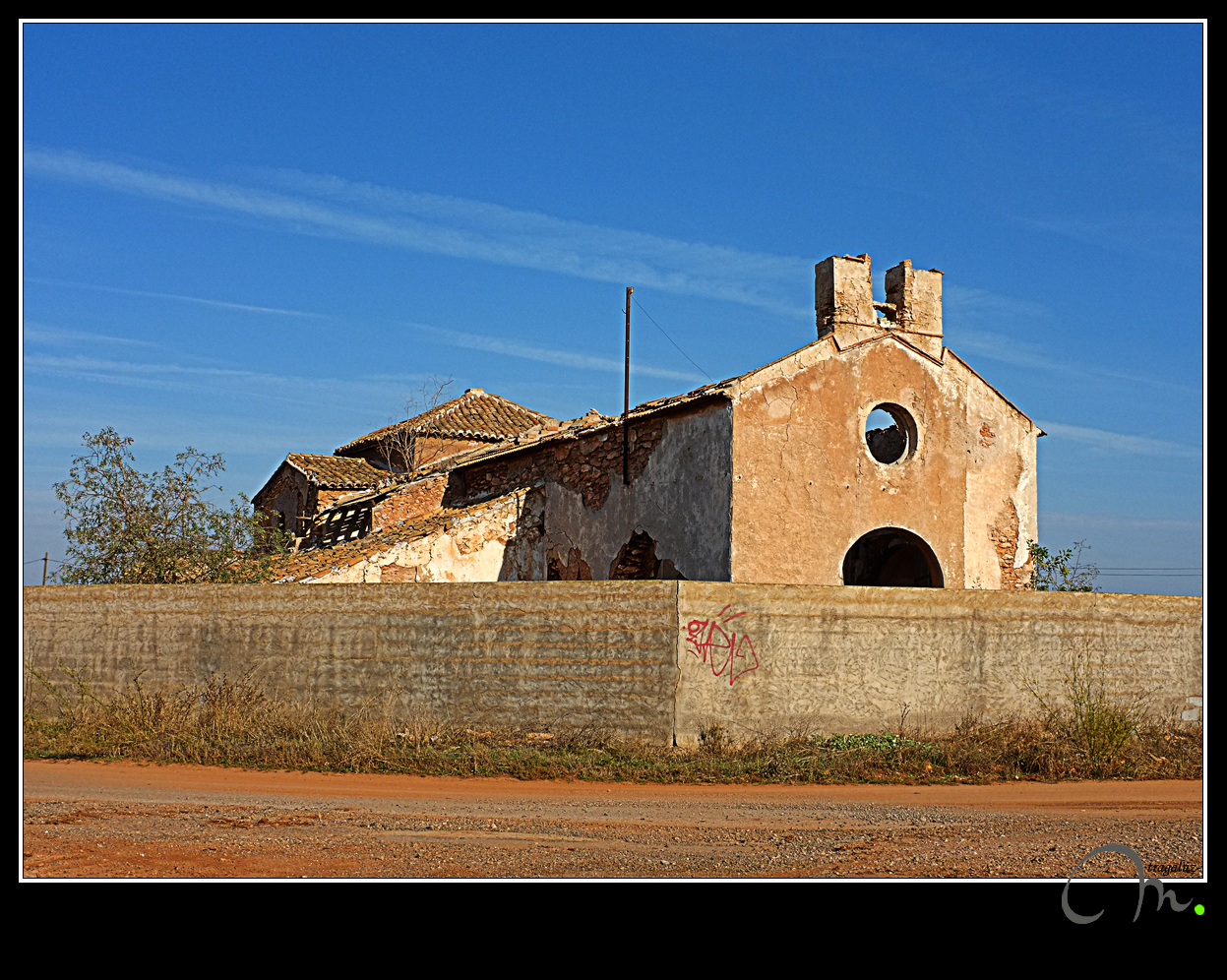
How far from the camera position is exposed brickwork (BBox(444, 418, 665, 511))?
1939 centimetres

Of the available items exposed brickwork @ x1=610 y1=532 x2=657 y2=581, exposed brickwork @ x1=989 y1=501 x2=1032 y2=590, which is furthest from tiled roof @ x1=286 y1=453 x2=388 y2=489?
exposed brickwork @ x1=989 y1=501 x2=1032 y2=590

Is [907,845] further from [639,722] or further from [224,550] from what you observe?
[224,550]

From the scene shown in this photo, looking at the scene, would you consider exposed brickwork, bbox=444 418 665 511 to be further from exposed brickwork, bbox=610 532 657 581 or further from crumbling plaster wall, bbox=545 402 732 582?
exposed brickwork, bbox=610 532 657 581

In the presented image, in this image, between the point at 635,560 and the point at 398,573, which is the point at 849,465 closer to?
the point at 635,560

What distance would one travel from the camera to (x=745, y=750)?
12.2 m

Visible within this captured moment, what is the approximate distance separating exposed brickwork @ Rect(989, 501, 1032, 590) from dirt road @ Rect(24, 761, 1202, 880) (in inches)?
300

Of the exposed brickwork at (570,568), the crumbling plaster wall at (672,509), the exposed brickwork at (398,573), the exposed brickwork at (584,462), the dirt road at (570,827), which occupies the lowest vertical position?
the dirt road at (570,827)

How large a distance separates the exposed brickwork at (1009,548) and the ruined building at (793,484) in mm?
34

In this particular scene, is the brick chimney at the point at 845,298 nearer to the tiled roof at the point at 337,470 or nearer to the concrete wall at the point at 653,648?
the concrete wall at the point at 653,648

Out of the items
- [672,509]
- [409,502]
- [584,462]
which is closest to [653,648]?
[672,509]

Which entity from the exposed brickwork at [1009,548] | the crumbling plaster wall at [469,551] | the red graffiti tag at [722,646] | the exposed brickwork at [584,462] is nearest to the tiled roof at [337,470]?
the exposed brickwork at [584,462]

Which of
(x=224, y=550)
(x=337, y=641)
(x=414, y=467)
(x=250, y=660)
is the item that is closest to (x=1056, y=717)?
(x=337, y=641)

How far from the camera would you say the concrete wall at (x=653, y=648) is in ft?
41.0

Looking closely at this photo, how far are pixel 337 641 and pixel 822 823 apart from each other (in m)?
6.55
